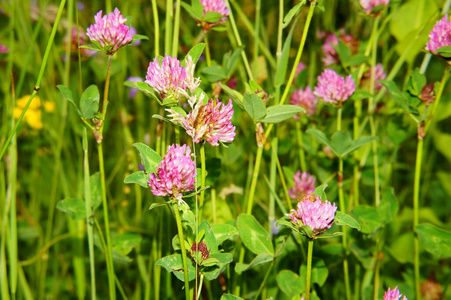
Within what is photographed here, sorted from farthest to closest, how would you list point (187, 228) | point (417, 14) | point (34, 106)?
point (34, 106)
point (417, 14)
point (187, 228)

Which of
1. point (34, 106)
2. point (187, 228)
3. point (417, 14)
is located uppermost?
point (417, 14)

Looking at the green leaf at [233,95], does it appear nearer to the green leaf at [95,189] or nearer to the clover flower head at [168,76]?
the clover flower head at [168,76]

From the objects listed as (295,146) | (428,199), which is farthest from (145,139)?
(428,199)

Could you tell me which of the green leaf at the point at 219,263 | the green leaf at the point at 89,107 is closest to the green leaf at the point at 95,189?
the green leaf at the point at 89,107

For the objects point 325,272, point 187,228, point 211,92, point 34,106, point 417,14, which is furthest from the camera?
point 34,106

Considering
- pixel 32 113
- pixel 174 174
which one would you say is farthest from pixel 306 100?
pixel 32 113

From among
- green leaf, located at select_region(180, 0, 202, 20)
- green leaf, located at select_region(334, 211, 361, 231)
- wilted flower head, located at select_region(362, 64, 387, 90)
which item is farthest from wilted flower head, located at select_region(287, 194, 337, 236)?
wilted flower head, located at select_region(362, 64, 387, 90)

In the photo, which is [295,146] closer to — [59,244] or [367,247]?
[367,247]
